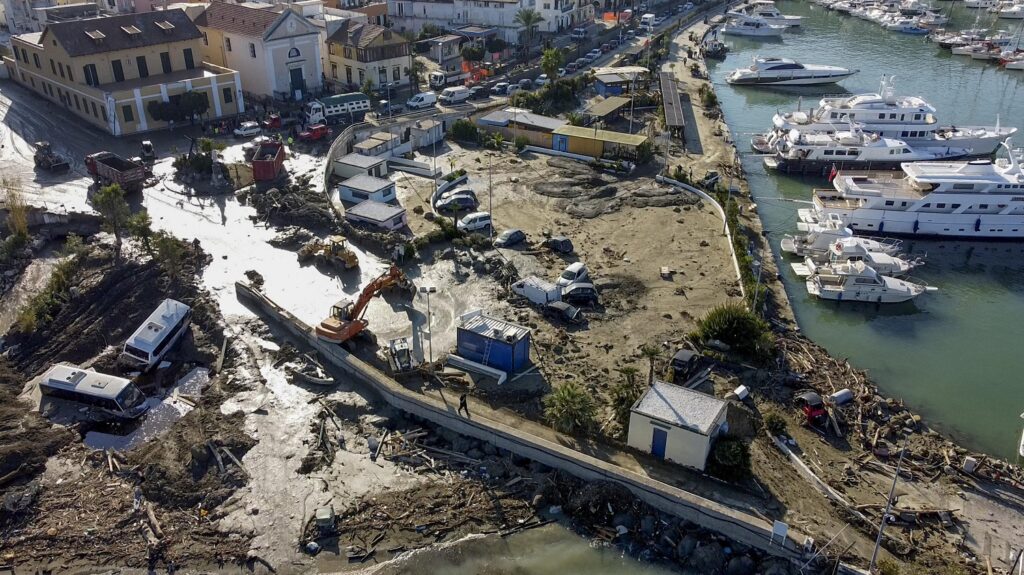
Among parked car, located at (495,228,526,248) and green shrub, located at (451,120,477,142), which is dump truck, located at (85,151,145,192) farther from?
parked car, located at (495,228,526,248)

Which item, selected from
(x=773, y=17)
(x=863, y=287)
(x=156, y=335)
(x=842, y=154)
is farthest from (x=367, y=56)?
(x=773, y=17)

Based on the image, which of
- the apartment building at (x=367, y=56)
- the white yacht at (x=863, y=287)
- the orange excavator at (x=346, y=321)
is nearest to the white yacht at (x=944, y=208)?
the white yacht at (x=863, y=287)

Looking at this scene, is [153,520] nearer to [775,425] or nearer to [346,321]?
[346,321]

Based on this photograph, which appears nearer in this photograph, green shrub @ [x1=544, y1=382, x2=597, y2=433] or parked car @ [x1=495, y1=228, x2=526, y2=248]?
green shrub @ [x1=544, y1=382, x2=597, y2=433]

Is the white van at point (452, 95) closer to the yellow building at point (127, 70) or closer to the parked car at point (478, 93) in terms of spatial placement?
the parked car at point (478, 93)

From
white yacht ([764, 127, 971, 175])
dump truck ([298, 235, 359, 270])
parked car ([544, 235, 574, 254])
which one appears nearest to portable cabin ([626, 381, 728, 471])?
parked car ([544, 235, 574, 254])
